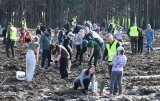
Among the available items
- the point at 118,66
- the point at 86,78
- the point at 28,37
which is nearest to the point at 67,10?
the point at 28,37

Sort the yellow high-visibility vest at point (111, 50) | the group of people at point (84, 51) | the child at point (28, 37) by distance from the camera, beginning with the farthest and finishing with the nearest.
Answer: the child at point (28, 37)
the yellow high-visibility vest at point (111, 50)
the group of people at point (84, 51)

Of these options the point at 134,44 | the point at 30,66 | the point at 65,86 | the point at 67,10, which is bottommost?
the point at 65,86

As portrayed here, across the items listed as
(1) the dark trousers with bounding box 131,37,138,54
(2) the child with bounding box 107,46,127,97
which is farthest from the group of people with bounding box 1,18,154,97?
(1) the dark trousers with bounding box 131,37,138,54

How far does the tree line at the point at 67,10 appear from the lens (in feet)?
246

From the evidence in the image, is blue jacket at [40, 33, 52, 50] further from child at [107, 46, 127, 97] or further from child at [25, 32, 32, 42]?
child at [25, 32, 32, 42]

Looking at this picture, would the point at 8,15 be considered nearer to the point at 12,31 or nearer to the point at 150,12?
the point at 150,12

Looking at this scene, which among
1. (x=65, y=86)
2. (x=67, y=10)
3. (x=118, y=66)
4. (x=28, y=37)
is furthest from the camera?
(x=67, y=10)

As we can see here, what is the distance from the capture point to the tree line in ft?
246

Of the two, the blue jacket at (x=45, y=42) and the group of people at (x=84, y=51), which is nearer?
the group of people at (x=84, y=51)

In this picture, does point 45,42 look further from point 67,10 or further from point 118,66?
point 67,10

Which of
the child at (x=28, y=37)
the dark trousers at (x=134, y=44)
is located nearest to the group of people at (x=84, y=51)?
the dark trousers at (x=134, y=44)

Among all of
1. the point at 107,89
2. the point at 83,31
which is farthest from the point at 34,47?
the point at 83,31

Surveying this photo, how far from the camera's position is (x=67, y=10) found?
271ft

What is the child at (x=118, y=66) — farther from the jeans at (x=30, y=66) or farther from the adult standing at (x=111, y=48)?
the jeans at (x=30, y=66)
